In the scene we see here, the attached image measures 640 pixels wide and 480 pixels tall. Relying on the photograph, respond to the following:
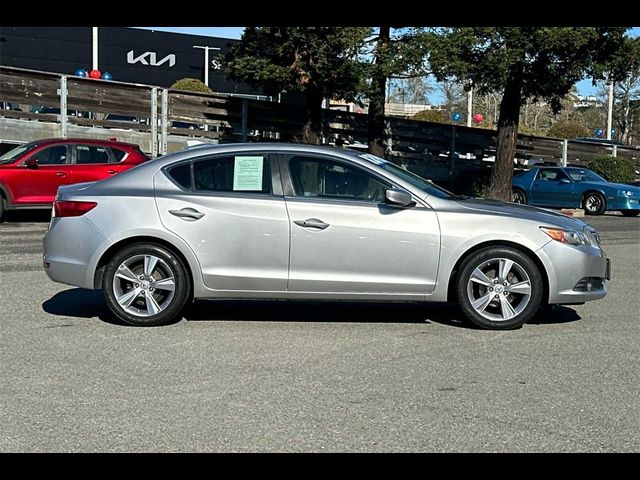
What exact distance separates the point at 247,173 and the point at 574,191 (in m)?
17.8

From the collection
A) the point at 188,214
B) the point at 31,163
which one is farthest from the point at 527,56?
the point at 188,214

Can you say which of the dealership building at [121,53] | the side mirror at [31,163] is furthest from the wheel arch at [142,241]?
the dealership building at [121,53]

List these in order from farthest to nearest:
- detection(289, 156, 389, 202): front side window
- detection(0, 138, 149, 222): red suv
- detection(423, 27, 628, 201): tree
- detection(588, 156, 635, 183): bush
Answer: detection(588, 156, 635, 183): bush < detection(423, 27, 628, 201): tree < detection(0, 138, 149, 222): red suv < detection(289, 156, 389, 202): front side window

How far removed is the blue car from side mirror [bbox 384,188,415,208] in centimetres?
1706

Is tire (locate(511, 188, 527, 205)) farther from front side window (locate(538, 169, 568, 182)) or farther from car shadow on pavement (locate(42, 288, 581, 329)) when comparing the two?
car shadow on pavement (locate(42, 288, 581, 329))

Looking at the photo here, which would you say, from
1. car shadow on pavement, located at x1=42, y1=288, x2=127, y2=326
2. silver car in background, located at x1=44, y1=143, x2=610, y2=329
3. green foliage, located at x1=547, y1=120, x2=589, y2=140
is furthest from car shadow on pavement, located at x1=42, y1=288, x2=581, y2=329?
green foliage, located at x1=547, y1=120, x2=589, y2=140

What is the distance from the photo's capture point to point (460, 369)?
22.0 feet

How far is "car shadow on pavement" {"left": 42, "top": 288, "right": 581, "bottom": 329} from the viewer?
867 cm

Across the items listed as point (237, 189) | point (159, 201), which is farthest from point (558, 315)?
point (159, 201)

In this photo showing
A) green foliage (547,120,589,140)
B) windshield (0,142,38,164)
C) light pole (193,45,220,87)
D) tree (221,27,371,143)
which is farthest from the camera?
green foliage (547,120,589,140)

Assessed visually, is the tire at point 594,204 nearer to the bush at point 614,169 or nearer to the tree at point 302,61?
the tree at point 302,61

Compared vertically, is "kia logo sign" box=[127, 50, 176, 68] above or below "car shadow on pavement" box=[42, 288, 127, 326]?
above

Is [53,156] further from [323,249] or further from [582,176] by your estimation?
[582,176]
